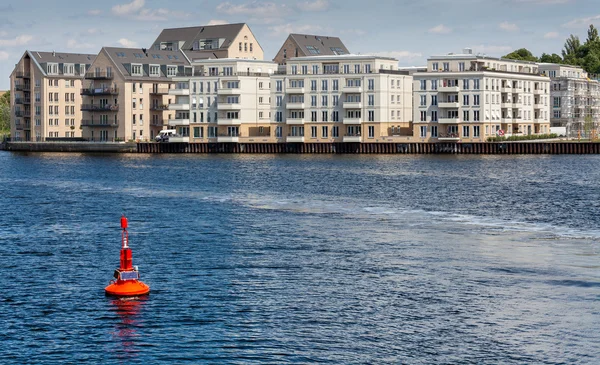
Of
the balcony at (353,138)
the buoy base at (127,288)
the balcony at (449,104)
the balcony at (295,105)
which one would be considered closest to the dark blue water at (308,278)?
the buoy base at (127,288)

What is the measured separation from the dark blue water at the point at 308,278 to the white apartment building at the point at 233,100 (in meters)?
105

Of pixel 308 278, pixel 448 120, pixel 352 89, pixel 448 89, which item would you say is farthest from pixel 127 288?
pixel 352 89

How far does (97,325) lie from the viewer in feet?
Result: 115

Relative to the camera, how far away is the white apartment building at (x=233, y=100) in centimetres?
19412

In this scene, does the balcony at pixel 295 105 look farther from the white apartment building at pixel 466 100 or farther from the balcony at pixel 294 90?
the white apartment building at pixel 466 100

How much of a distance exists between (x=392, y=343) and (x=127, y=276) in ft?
39.7

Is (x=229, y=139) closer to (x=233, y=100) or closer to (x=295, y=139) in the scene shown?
(x=233, y=100)

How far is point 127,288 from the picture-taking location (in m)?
39.6

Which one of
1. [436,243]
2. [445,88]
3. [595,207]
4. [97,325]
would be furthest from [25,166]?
[97,325]

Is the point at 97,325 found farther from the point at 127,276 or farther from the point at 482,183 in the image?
the point at 482,183

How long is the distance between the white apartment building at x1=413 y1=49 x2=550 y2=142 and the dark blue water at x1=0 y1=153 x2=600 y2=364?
89134 millimetres

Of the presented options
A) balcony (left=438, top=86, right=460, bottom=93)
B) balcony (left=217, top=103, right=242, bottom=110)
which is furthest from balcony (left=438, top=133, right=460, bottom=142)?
balcony (left=217, top=103, right=242, bottom=110)

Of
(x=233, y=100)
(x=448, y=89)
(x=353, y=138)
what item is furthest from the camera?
(x=233, y=100)

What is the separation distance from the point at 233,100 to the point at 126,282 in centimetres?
15575
